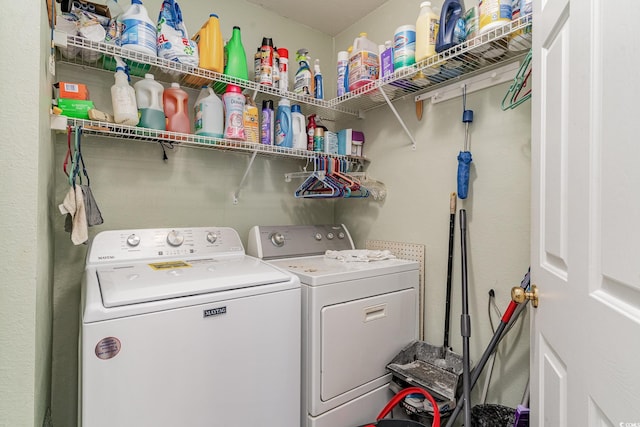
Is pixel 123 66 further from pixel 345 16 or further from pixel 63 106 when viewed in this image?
pixel 345 16

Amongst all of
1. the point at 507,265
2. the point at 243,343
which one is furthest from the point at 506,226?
the point at 243,343

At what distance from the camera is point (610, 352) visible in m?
0.54

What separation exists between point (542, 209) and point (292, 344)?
1.09 m

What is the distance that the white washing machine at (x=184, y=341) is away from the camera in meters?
0.99

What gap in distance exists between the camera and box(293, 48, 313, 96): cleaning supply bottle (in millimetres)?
2102

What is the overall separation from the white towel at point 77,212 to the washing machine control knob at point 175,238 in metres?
0.40

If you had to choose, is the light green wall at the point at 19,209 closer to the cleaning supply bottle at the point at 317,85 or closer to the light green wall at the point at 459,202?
the cleaning supply bottle at the point at 317,85

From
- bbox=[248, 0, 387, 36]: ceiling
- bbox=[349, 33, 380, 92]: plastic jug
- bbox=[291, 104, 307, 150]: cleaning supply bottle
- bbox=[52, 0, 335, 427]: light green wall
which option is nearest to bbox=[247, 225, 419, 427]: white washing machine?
bbox=[52, 0, 335, 427]: light green wall

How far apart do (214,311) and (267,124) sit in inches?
49.3

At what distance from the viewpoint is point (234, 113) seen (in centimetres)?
177

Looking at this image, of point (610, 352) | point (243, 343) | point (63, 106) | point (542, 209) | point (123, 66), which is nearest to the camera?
point (610, 352)

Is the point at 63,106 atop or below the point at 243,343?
atop

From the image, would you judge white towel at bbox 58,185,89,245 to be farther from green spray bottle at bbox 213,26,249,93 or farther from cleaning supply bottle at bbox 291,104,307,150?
cleaning supply bottle at bbox 291,104,307,150

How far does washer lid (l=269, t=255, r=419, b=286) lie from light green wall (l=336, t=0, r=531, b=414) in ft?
0.97
